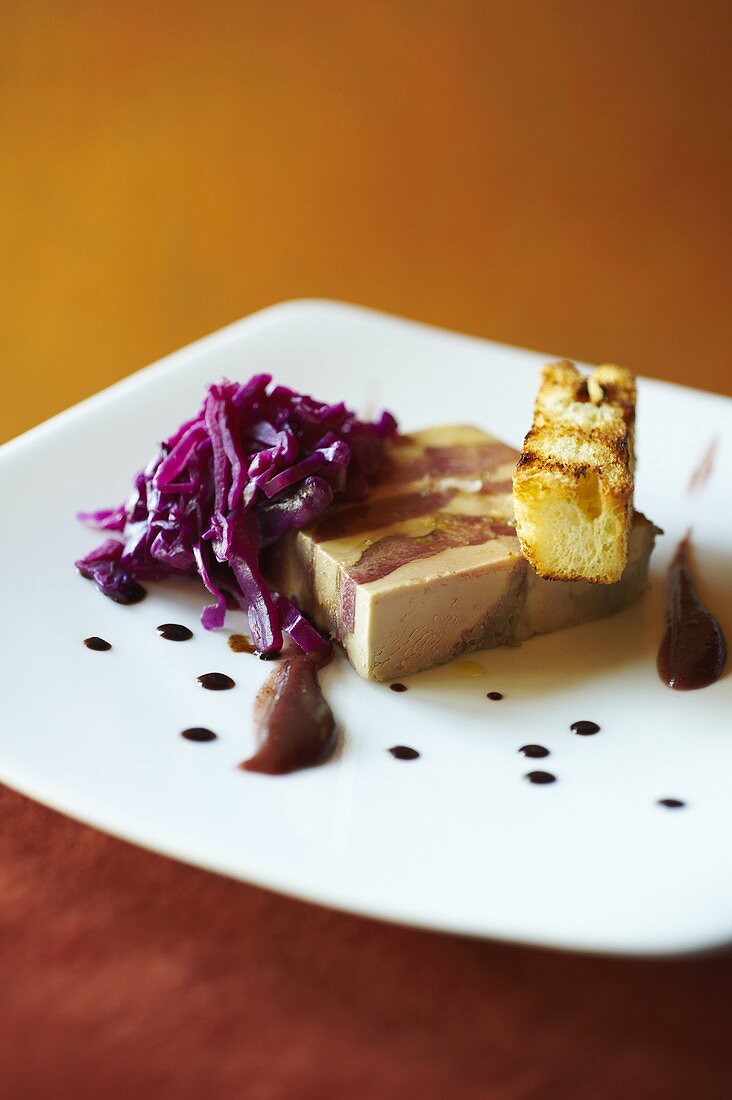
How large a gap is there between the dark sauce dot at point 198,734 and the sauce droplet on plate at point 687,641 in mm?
1139

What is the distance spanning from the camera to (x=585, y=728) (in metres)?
2.92

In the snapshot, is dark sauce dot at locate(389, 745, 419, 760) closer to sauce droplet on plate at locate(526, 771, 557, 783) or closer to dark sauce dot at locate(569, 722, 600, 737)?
sauce droplet on plate at locate(526, 771, 557, 783)

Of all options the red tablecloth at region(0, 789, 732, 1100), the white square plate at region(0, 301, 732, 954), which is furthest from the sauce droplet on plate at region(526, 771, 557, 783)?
the red tablecloth at region(0, 789, 732, 1100)

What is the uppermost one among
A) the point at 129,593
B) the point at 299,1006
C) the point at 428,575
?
the point at 428,575

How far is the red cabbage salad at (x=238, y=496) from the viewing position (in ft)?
10.5

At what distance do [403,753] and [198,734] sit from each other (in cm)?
46

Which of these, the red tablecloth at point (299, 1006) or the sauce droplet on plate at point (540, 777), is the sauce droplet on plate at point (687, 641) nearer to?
the sauce droplet on plate at point (540, 777)

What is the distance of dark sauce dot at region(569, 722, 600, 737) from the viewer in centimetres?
290

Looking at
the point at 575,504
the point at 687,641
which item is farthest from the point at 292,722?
the point at 687,641

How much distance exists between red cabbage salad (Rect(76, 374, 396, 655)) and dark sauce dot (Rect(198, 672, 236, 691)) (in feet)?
0.54

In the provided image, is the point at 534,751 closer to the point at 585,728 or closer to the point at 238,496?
the point at 585,728

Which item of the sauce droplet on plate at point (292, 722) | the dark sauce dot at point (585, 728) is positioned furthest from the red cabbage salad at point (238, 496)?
the dark sauce dot at point (585, 728)

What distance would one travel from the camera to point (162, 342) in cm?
734

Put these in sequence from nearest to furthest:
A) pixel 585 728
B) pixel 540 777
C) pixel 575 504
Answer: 1. pixel 540 777
2. pixel 585 728
3. pixel 575 504
